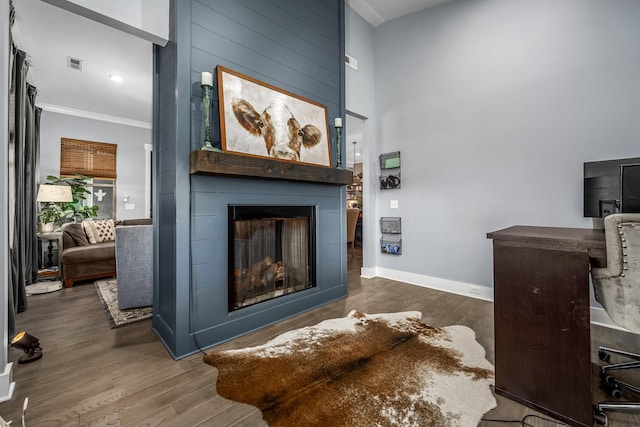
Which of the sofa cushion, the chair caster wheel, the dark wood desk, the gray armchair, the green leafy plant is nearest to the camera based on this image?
the dark wood desk

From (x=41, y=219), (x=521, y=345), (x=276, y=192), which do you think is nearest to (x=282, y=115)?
(x=276, y=192)

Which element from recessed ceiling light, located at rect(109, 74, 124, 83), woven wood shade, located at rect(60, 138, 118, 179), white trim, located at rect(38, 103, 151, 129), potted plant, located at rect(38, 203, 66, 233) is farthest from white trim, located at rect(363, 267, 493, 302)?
white trim, located at rect(38, 103, 151, 129)

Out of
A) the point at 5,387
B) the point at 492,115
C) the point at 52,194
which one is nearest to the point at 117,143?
the point at 52,194

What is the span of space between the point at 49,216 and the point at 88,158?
173cm

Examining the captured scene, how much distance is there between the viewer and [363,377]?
1.64 m

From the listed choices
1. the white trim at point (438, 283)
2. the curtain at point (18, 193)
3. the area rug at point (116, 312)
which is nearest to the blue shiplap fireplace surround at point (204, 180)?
the area rug at point (116, 312)

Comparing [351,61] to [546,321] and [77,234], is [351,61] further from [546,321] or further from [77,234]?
[77,234]

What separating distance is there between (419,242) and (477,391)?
7.52 ft

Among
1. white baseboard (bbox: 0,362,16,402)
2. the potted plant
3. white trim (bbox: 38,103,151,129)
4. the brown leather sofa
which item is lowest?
white baseboard (bbox: 0,362,16,402)

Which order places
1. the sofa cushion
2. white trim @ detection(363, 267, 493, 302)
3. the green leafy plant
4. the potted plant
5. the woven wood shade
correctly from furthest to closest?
the woven wood shade → the green leafy plant → the potted plant → the sofa cushion → white trim @ detection(363, 267, 493, 302)

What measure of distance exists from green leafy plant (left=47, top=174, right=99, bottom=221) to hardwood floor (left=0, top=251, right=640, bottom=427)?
274 centimetres

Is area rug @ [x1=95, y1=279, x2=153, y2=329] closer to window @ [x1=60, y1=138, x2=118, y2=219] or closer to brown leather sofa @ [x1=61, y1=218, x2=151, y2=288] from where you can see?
brown leather sofa @ [x1=61, y1=218, x2=151, y2=288]

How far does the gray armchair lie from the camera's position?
280 cm

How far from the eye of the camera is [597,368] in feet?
5.69
